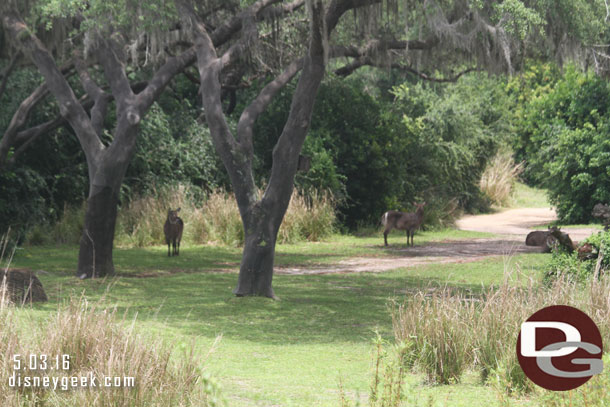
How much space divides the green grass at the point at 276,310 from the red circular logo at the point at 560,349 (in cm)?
73

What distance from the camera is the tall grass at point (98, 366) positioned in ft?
17.3

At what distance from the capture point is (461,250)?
19.5 meters

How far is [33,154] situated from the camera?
21578 millimetres

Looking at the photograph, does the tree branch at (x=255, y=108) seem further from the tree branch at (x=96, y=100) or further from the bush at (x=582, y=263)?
the bush at (x=582, y=263)

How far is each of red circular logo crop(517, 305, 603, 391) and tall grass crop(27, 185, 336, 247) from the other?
14523 mm

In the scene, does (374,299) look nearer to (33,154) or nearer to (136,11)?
(136,11)

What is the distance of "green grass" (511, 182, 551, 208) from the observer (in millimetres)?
35688

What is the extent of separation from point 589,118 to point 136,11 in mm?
16384

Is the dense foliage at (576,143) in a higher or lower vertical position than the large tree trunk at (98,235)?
higher

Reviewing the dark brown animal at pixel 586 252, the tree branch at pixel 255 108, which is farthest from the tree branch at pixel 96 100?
the dark brown animal at pixel 586 252

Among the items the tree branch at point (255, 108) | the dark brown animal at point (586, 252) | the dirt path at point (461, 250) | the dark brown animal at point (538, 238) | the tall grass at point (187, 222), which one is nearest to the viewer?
the dark brown animal at point (586, 252)

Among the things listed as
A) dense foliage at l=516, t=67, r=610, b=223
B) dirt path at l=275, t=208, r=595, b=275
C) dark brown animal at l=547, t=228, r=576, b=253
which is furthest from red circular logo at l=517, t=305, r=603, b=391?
dense foliage at l=516, t=67, r=610, b=223

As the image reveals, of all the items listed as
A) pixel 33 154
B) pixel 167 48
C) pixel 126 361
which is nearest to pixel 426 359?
pixel 126 361

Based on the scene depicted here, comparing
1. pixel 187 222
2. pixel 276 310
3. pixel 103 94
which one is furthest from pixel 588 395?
pixel 187 222
